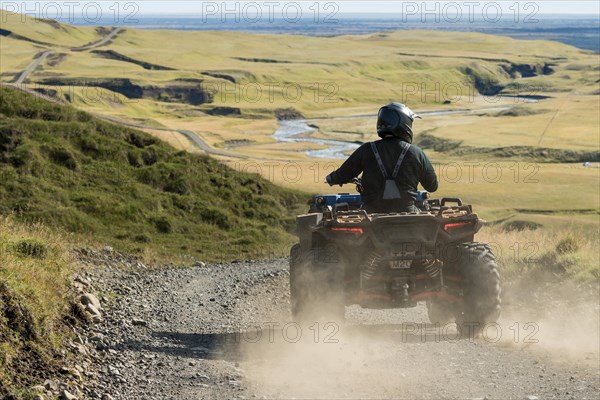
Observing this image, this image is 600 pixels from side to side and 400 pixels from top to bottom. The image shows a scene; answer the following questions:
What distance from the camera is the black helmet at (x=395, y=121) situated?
11344mm

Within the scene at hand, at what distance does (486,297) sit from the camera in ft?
37.7

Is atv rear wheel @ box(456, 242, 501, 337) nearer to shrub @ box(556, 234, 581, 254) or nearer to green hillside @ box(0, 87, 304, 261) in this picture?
shrub @ box(556, 234, 581, 254)

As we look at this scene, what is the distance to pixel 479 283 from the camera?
11461 millimetres

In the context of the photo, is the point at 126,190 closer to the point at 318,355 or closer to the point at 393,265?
the point at 318,355

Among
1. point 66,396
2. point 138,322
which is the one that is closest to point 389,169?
point 138,322

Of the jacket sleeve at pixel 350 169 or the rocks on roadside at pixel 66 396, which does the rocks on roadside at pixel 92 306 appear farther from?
the jacket sleeve at pixel 350 169

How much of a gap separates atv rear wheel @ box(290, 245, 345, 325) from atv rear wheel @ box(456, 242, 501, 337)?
5.26ft

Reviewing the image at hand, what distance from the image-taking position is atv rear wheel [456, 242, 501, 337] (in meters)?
11.4

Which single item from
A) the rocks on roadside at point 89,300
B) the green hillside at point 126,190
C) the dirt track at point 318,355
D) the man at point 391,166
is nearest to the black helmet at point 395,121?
the man at point 391,166

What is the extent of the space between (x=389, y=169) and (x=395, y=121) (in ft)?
1.98

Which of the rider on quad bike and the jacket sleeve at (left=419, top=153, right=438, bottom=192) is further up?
the jacket sleeve at (left=419, top=153, right=438, bottom=192)

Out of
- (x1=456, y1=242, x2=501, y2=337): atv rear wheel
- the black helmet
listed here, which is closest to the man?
the black helmet

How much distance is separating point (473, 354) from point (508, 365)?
54cm

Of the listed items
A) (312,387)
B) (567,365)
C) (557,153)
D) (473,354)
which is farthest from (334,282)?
(557,153)
